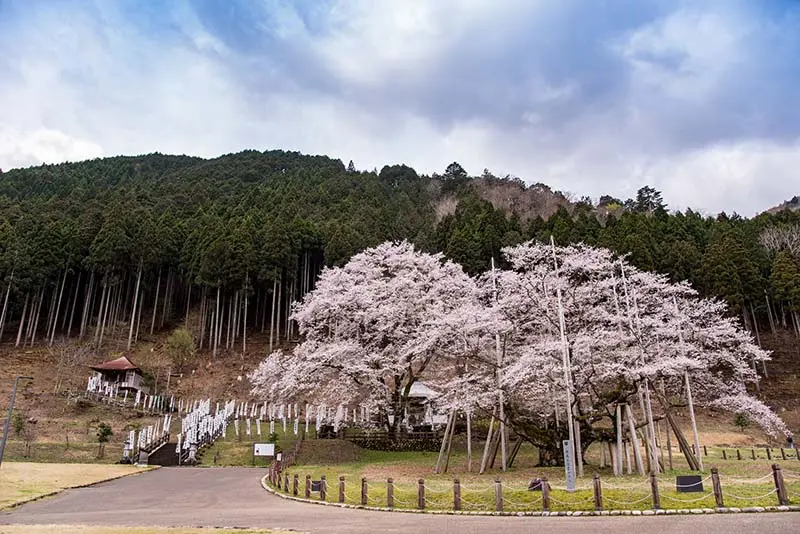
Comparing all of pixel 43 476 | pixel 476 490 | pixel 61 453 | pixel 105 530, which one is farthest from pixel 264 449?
pixel 105 530

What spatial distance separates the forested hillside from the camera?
38.7 m

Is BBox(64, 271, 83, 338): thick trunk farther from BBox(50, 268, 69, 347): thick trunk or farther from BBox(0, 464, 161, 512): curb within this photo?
BBox(0, 464, 161, 512): curb

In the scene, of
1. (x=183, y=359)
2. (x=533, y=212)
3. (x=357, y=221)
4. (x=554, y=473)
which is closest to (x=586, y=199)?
(x=533, y=212)

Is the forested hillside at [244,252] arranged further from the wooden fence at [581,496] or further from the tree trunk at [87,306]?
the wooden fence at [581,496]

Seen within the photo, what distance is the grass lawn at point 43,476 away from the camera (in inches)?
558

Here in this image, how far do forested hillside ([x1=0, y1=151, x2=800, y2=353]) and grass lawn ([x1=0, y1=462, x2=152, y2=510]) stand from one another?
66.7 feet

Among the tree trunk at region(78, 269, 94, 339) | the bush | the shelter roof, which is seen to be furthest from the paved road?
the tree trunk at region(78, 269, 94, 339)

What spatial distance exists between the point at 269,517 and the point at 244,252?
34.2 m

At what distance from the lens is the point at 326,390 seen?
2489 cm

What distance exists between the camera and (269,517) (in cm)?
1054

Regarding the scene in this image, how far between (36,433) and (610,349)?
26738 millimetres

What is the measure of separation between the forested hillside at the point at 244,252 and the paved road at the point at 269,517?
87.4ft

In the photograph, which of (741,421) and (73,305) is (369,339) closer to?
(741,421)

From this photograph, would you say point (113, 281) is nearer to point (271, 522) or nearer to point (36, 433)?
point (36, 433)
